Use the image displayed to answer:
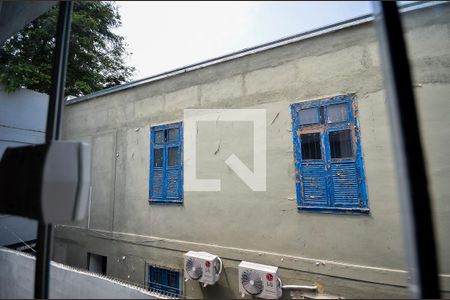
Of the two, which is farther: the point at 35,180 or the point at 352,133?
the point at 352,133

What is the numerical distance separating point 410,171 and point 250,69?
4.83m

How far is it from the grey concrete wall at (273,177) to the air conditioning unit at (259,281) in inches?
A: 9.5

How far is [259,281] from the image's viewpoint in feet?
14.0

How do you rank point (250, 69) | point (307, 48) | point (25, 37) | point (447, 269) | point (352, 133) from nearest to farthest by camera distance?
point (447, 269) → point (352, 133) → point (307, 48) → point (250, 69) → point (25, 37)

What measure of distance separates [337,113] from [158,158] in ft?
13.6

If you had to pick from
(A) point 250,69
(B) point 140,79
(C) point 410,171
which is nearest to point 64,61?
(C) point 410,171

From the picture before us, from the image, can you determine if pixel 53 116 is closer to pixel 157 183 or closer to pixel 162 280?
pixel 157 183

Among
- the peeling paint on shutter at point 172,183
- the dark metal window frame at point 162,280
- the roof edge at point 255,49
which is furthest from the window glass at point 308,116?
the dark metal window frame at point 162,280

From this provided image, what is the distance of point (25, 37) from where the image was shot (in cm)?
793

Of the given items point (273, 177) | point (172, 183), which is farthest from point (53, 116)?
point (172, 183)

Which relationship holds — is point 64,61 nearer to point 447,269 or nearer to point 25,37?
point 447,269

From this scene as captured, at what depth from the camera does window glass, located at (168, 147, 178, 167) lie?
582 cm

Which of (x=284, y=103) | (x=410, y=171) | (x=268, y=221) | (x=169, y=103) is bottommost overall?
(x=268, y=221)

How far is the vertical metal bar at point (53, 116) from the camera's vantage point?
3.57ft
